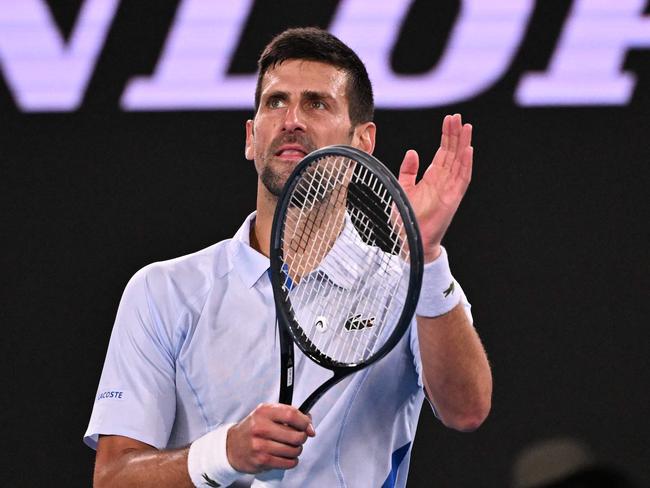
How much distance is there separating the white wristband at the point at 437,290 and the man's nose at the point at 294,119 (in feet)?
1.70

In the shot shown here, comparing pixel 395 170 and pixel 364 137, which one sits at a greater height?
pixel 395 170

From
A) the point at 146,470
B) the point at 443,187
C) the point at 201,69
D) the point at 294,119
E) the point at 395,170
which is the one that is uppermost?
the point at 201,69

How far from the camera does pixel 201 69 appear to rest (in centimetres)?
376

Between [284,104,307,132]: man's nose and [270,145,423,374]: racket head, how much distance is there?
0.10 metres

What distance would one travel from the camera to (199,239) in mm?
3752

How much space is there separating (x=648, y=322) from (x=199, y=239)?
1445 millimetres

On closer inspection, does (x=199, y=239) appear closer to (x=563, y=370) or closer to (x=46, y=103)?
(x=46, y=103)

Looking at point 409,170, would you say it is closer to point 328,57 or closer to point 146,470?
point 328,57

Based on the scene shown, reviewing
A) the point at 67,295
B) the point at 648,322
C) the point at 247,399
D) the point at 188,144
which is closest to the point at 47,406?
the point at 67,295

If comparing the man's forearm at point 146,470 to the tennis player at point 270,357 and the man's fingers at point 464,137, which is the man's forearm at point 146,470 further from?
the man's fingers at point 464,137

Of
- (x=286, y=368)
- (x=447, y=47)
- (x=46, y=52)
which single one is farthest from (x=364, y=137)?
(x=46, y=52)

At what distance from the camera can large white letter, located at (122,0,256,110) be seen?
3752mm

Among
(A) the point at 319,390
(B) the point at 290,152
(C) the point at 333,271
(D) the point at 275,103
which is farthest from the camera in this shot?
(D) the point at 275,103

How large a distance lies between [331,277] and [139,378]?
0.47 m
